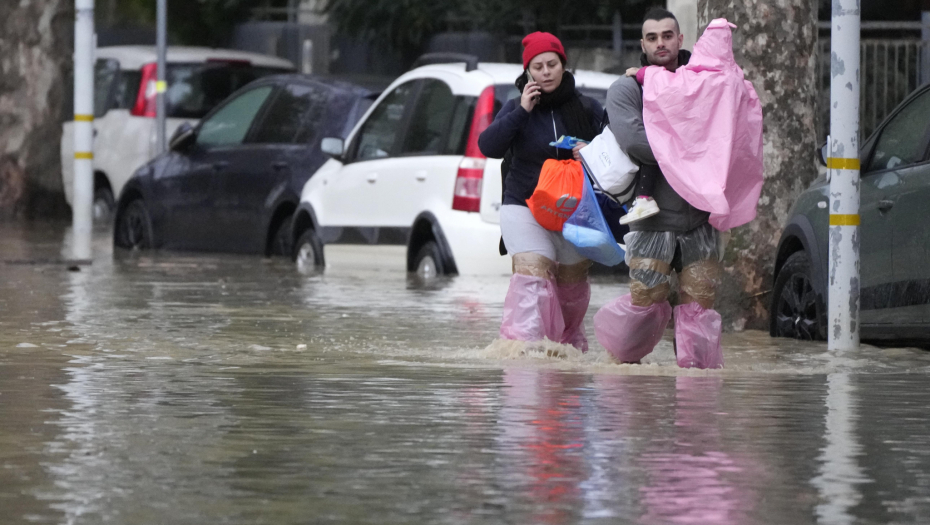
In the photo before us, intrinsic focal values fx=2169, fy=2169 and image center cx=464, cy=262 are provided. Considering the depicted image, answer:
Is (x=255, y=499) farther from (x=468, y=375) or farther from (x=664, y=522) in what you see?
(x=468, y=375)

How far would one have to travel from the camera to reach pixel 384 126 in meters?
15.5

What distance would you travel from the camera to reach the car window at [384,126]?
1526 cm

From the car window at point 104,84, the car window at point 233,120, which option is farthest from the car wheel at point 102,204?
the car window at point 233,120

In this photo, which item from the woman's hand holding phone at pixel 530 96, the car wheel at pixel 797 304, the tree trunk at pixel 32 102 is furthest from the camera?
the tree trunk at pixel 32 102

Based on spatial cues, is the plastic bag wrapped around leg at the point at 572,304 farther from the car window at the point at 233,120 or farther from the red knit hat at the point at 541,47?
the car window at the point at 233,120

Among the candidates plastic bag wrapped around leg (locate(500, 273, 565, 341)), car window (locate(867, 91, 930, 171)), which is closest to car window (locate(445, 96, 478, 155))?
car window (locate(867, 91, 930, 171))

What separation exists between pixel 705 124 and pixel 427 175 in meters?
5.83

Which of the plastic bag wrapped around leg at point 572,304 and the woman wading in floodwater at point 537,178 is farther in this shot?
the plastic bag wrapped around leg at point 572,304

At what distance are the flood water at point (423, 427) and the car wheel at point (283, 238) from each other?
5.79m

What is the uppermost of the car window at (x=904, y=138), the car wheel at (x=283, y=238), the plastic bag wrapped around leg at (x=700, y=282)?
the car window at (x=904, y=138)

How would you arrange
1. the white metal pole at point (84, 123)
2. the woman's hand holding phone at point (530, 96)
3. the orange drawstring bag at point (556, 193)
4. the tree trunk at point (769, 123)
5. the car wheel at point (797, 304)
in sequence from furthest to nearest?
the white metal pole at point (84, 123), the tree trunk at point (769, 123), the car wheel at point (797, 304), the woman's hand holding phone at point (530, 96), the orange drawstring bag at point (556, 193)

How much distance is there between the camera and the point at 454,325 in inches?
454

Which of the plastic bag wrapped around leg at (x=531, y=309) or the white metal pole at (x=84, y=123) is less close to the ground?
the white metal pole at (x=84, y=123)

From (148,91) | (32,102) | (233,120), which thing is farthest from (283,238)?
(32,102)
